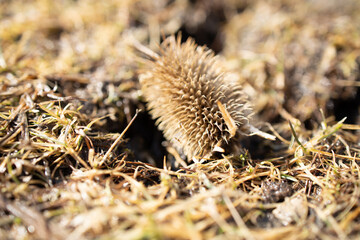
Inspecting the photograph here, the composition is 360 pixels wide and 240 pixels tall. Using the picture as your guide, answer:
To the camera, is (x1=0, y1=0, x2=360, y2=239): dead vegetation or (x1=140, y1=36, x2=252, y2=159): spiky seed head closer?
(x1=0, y1=0, x2=360, y2=239): dead vegetation

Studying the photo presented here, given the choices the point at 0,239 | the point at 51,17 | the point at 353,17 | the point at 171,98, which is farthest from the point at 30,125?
the point at 353,17

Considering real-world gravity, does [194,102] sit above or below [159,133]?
above

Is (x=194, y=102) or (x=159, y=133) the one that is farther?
Answer: (x=159, y=133)

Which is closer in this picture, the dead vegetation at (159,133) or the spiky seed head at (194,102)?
the dead vegetation at (159,133)
